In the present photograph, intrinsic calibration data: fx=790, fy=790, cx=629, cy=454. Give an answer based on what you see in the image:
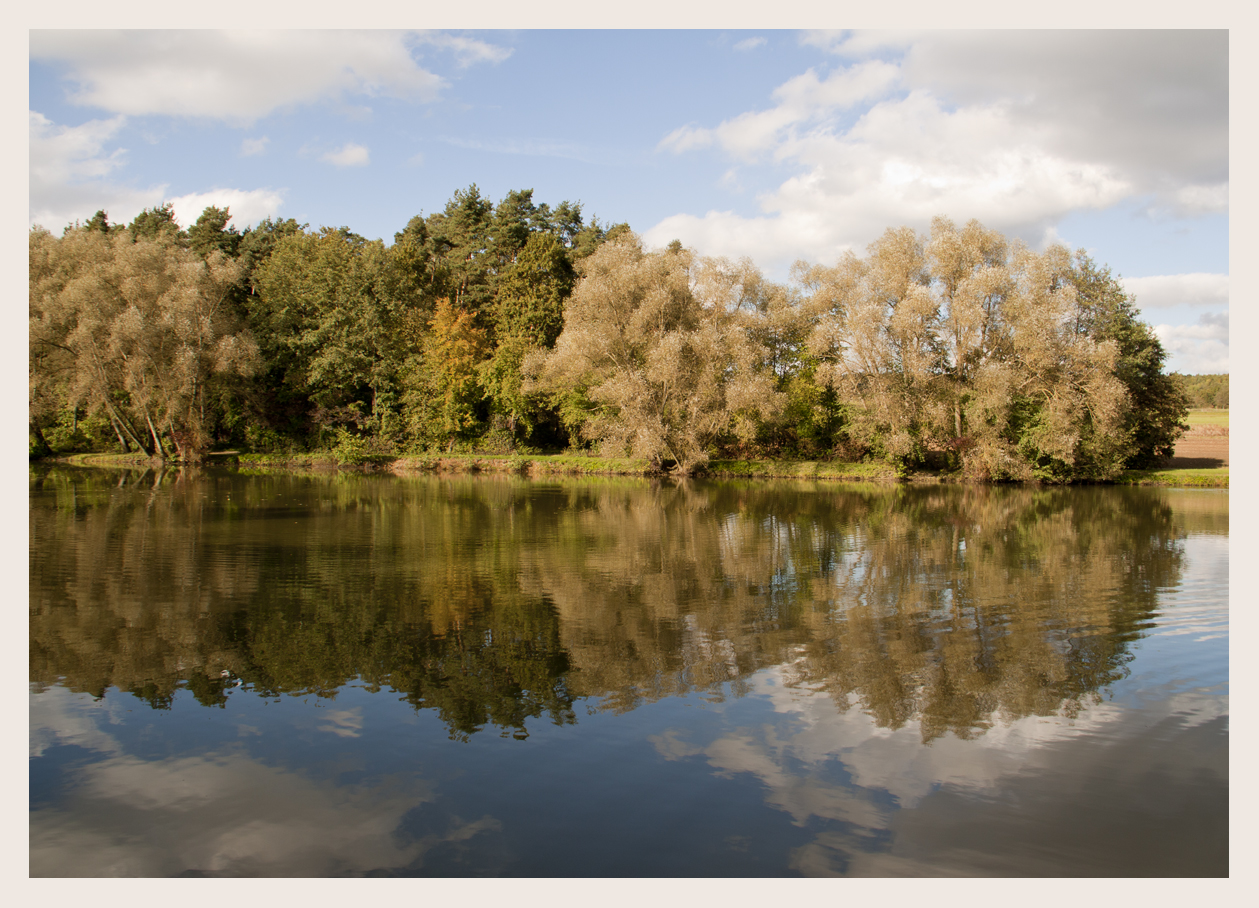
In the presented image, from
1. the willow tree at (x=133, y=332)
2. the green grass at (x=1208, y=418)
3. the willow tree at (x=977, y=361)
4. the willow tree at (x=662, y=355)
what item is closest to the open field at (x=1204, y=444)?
the green grass at (x=1208, y=418)

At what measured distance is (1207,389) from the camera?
2586 inches

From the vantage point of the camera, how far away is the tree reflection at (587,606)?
8.74m

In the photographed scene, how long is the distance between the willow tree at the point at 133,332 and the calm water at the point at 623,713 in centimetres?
3034

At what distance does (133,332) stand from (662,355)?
90.3 feet

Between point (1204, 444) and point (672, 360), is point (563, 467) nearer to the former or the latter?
point (672, 360)

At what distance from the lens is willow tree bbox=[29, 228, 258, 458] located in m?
41.7

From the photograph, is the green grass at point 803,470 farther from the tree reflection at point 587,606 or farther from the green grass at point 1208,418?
the green grass at point 1208,418

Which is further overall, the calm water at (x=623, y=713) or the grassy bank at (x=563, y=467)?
the grassy bank at (x=563, y=467)

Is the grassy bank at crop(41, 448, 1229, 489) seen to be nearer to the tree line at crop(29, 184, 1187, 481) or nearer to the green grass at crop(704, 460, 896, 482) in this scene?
the green grass at crop(704, 460, 896, 482)

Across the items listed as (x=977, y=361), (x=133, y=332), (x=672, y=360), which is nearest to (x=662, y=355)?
(x=672, y=360)

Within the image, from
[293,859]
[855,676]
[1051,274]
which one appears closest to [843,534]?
[855,676]

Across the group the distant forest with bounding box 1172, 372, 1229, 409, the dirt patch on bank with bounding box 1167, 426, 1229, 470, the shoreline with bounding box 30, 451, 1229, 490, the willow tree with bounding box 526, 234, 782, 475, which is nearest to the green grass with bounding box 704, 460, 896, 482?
the shoreline with bounding box 30, 451, 1229, 490

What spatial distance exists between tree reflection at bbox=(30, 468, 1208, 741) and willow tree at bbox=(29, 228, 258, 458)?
21.4m

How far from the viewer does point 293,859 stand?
555cm
